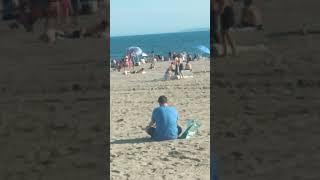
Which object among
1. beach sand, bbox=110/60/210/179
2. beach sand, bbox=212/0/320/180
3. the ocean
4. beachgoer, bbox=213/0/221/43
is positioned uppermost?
the ocean

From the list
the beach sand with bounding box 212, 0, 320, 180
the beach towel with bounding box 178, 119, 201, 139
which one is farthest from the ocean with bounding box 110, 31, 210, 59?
the beach towel with bounding box 178, 119, 201, 139

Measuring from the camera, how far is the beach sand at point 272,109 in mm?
4148

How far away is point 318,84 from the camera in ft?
22.7

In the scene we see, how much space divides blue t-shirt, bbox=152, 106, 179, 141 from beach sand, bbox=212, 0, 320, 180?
54 cm

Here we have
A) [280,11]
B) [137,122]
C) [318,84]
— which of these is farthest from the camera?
[137,122]

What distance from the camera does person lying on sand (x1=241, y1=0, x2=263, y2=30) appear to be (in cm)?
395

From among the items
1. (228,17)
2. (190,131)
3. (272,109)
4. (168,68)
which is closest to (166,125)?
(190,131)
